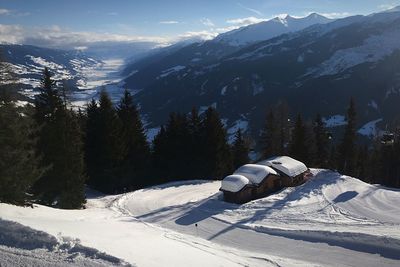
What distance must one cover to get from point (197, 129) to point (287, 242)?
97.3 ft

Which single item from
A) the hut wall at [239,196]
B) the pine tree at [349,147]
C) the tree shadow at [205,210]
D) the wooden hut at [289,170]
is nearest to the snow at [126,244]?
the tree shadow at [205,210]

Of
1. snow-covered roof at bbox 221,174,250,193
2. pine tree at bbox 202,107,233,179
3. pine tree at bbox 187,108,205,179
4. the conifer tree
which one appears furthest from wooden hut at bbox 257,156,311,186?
the conifer tree

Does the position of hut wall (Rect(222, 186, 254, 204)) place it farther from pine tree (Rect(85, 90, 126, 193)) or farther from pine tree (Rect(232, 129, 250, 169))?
pine tree (Rect(232, 129, 250, 169))

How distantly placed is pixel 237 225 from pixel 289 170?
16899 mm

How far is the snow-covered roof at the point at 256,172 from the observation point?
42.6m

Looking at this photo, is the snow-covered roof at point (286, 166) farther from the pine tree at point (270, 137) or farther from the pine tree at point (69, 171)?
the pine tree at point (69, 171)

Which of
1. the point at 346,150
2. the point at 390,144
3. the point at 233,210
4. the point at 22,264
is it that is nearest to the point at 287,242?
the point at 233,210

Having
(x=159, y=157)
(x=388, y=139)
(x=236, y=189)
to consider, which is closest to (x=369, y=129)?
(x=388, y=139)

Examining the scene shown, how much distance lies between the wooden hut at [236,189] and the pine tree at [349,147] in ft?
83.0

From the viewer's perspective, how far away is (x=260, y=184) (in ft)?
140

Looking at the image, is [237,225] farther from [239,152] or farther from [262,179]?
[239,152]

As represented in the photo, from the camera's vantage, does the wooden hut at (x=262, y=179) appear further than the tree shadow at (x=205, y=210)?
Yes

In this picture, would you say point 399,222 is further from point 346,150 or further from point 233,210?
point 346,150

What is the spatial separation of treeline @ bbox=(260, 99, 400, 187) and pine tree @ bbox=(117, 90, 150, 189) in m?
20.3
